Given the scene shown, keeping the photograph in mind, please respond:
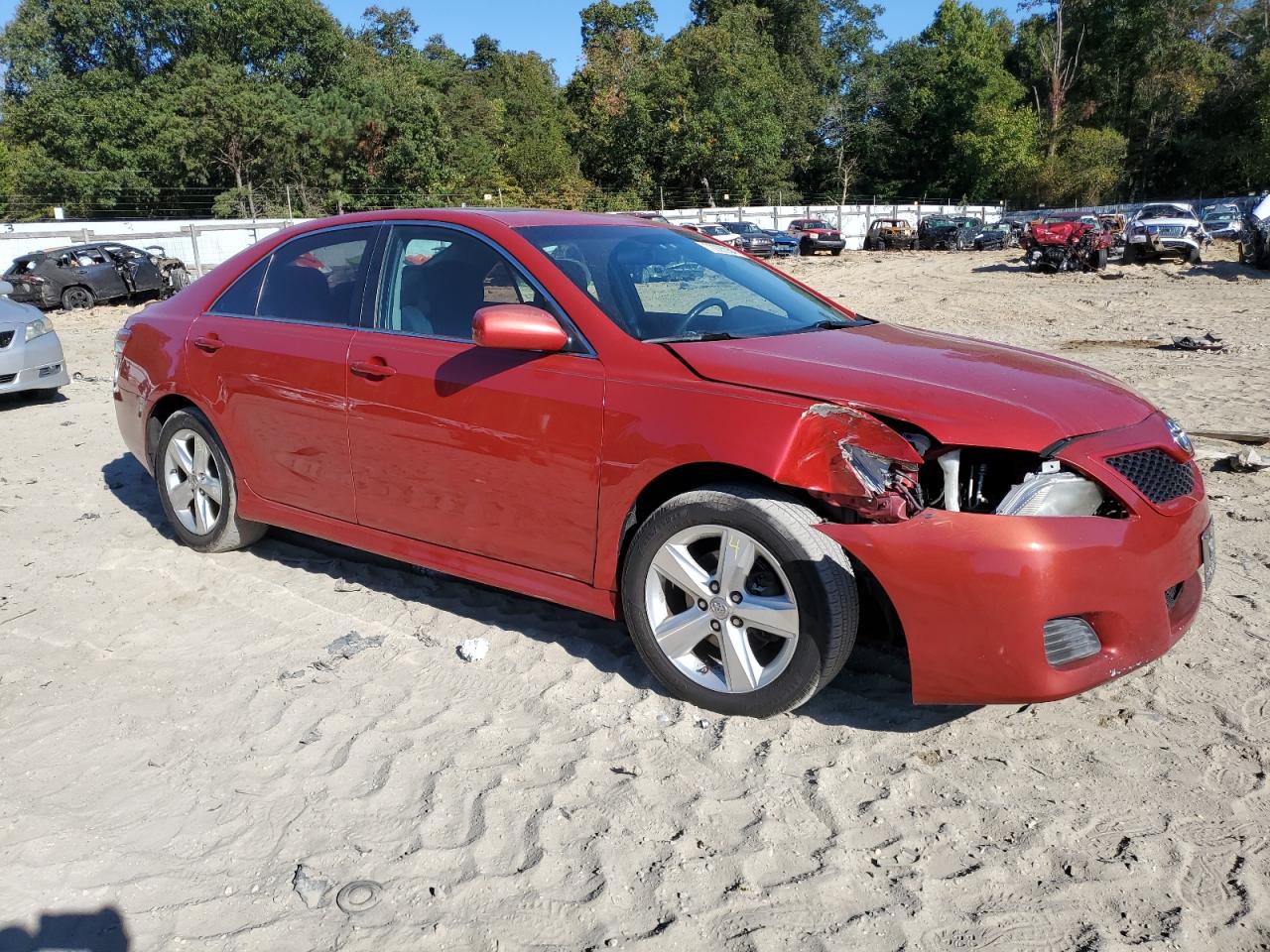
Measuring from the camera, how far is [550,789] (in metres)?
2.94

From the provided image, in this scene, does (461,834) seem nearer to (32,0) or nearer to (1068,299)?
(1068,299)

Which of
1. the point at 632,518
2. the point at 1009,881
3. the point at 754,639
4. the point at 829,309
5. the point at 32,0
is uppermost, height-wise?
the point at 32,0

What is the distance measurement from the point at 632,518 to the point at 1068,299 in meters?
16.3

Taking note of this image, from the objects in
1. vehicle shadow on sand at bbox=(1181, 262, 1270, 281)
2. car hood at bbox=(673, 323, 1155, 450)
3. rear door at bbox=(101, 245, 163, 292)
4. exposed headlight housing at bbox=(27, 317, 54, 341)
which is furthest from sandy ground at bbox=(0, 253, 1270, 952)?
vehicle shadow on sand at bbox=(1181, 262, 1270, 281)

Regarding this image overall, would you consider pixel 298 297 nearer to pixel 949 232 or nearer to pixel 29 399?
pixel 29 399

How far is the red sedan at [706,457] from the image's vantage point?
2.83 meters

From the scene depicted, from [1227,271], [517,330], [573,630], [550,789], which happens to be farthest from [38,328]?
[1227,271]

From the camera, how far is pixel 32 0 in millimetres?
60906

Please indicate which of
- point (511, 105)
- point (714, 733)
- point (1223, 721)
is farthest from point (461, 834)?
point (511, 105)

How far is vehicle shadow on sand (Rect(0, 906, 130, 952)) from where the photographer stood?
234cm

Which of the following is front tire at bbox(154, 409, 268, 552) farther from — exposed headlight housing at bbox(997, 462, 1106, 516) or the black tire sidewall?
exposed headlight housing at bbox(997, 462, 1106, 516)

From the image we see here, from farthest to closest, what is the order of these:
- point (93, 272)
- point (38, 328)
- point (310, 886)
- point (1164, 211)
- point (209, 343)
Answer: point (1164, 211), point (93, 272), point (38, 328), point (209, 343), point (310, 886)

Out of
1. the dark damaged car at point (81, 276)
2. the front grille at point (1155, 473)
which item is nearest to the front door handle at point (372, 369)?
the front grille at point (1155, 473)

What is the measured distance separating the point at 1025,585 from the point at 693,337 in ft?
4.61
